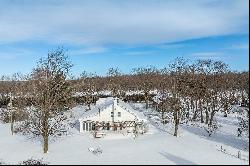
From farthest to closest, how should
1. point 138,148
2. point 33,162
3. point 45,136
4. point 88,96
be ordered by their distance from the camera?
point 88,96, point 138,148, point 45,136, point 33,162

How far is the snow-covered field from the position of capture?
3920 cm

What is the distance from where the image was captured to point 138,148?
4522 cm

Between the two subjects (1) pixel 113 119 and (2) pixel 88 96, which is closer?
(1) pixel 113 119

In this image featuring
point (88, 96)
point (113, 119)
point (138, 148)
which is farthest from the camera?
point (88, 96)

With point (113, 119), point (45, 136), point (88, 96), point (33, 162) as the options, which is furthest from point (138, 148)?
point (88, 96)

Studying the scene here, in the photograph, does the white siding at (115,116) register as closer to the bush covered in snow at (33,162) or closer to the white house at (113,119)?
the white house at (113,119)

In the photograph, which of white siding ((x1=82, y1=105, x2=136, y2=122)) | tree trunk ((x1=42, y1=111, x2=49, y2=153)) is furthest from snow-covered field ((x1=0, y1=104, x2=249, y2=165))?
white siding ((x1=82, y1=105, x2=136, y2=122))

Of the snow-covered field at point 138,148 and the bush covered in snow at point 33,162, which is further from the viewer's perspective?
the snow-covered field at point 138,148

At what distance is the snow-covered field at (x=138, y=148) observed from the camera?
129ft

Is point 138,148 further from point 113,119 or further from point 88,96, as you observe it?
point 88,96

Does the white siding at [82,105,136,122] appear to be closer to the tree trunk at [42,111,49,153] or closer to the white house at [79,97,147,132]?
the white house at [79,97,147,132]

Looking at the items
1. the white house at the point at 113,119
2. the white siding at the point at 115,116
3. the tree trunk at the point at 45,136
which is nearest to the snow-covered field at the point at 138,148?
the tree trunk at the point at 45,136

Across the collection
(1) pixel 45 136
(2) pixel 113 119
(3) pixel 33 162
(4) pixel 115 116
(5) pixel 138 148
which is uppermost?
(4) pixel 115 116

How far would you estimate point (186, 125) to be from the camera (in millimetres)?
61906
